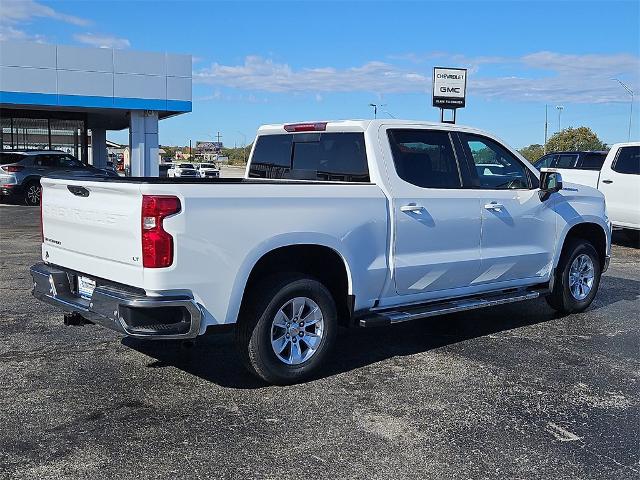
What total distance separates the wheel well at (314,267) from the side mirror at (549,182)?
2.57 metres

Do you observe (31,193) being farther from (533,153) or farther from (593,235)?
(533,153)

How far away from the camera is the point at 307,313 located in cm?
525

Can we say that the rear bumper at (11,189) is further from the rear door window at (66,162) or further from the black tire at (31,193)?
the rear door window at (66,162)

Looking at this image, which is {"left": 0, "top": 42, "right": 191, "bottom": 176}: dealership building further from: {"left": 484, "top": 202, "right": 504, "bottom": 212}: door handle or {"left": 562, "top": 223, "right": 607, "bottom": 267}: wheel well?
{"left": 484, "top": 202, "right": 504, "bottom": 212}: door handle

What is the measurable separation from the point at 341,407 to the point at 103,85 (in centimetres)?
2294

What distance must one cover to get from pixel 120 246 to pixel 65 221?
2.87 feet

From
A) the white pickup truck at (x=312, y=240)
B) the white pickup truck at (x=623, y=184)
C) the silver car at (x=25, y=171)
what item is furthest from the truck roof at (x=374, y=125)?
the silver car at (x=25, y=171)

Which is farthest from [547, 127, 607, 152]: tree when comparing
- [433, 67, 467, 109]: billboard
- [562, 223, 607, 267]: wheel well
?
[562, 223, 607, 267]: wheel well

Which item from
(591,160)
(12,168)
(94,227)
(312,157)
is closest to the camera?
(94,227)

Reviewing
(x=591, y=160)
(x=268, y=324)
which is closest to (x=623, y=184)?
(x=591, y=160)

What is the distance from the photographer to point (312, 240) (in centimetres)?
506

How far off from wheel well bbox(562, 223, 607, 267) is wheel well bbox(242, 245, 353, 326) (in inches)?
127

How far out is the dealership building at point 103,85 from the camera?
2394cm

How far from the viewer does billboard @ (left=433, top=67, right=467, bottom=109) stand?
25.8 m
